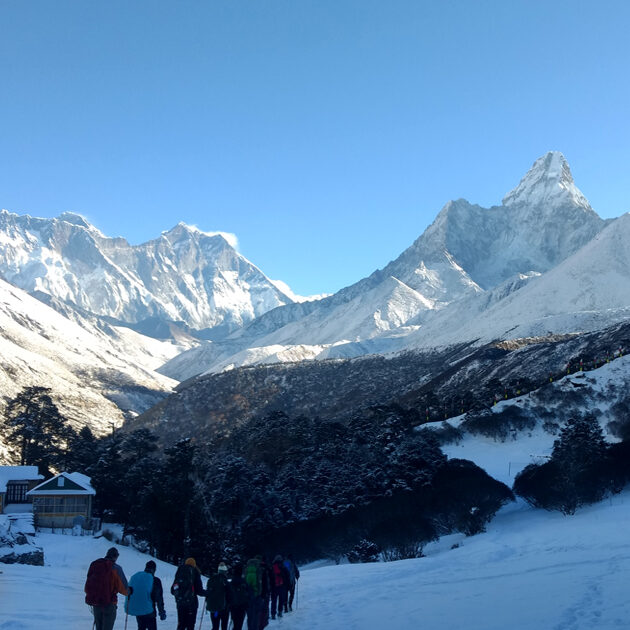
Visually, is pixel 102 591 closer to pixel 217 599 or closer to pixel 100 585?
pixel 100 585

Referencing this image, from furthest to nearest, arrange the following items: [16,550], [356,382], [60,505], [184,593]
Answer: [356,382], [60,505], [16,550], [184,593]

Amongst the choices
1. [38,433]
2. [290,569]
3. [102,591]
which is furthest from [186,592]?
[38,433]

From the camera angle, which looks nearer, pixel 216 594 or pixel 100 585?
pixel 100 585

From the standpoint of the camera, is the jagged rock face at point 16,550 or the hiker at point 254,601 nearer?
the hiker at point 254,601

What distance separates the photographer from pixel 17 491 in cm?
4459

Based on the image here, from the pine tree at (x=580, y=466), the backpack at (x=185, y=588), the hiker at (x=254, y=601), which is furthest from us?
the pine tree at (x=580, y=466)

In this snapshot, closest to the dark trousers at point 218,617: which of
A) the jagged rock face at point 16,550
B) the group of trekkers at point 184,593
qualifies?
the group of trekkers at point 184,593

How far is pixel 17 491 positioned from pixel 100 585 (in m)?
38.5

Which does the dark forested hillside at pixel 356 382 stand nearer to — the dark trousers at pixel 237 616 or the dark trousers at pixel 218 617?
the dark trousers at pixel 237 616

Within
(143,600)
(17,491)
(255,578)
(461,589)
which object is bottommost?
(461,589)

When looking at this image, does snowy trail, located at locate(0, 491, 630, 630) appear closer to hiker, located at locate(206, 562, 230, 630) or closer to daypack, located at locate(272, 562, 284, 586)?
daypack, located at locate(272, 562, 284, 586)

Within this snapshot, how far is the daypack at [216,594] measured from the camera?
12234 millimetres

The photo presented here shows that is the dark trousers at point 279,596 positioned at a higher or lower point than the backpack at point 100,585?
lower

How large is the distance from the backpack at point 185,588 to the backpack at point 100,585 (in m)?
1.54
